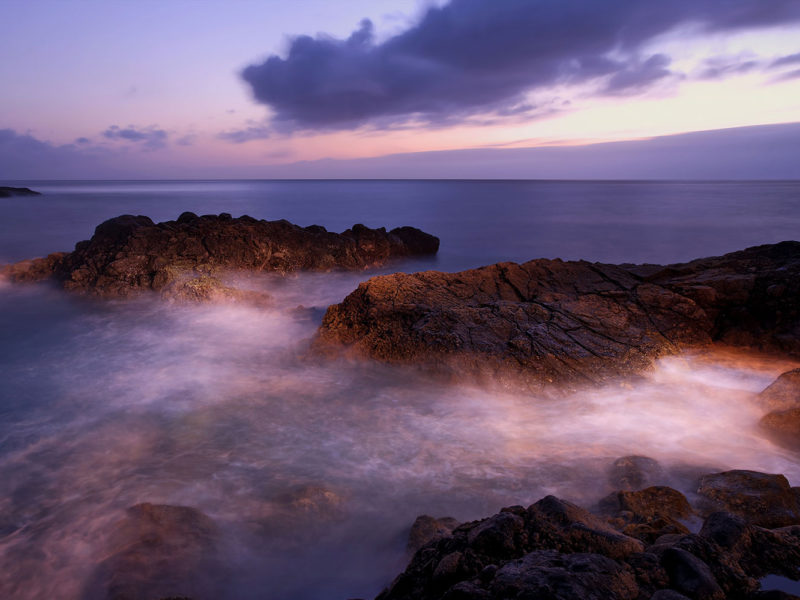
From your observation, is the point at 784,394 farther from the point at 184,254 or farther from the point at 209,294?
the point at 184,254

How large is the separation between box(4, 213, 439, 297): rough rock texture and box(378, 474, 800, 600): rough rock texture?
36.4 ft

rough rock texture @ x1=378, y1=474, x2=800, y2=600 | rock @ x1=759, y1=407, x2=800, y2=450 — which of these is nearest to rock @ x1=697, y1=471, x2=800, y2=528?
rough rock texture @ x1=378, y1=474, x2=800, y2=600

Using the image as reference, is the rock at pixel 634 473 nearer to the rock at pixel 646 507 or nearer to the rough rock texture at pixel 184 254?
the rock at pixel 646 507

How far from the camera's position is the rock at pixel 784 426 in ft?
18.0

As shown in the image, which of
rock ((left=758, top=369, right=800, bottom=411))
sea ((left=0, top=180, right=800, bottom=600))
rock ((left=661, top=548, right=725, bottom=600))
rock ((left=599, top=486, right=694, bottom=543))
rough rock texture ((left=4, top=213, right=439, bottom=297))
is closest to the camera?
rock ((left=661, top=548, right=725, bottom=600))

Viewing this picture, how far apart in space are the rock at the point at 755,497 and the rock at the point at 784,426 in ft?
5.57

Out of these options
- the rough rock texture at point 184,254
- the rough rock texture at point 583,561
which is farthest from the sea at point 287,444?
the rough rock texture at point 184,254

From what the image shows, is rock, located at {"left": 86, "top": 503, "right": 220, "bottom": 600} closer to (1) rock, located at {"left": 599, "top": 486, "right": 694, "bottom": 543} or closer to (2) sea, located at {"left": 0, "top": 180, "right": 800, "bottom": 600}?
(2) sea, located at {"left": 0, "top": 180, "right": 800, "bottom": 600}

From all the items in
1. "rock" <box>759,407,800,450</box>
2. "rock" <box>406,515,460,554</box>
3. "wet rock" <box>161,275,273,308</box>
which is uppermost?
"wet rock" <box>161,275,273,308</box>

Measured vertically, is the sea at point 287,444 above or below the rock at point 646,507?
below

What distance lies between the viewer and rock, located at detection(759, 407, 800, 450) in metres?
5.50

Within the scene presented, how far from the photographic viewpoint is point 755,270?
27.3 feet

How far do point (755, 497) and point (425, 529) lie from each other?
293 centimetres

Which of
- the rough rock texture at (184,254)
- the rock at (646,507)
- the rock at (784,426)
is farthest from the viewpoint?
the rough rock texture at (184,254)
